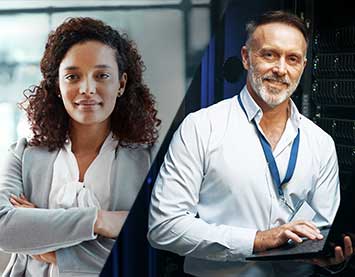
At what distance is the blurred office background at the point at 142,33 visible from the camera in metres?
2.24

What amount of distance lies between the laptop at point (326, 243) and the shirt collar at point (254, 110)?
0.31m

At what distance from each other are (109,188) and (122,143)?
6.1 inches

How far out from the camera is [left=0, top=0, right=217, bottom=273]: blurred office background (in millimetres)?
2242

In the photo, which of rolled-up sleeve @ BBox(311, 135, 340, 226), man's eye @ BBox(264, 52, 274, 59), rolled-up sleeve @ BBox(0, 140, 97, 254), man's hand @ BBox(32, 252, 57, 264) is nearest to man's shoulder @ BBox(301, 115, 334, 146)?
rolled-up sleeve @ BBox(311, 135, 340, 226)

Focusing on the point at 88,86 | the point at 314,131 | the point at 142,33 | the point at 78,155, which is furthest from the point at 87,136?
the point at 314,131

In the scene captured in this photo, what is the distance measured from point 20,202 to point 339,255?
1.11 m

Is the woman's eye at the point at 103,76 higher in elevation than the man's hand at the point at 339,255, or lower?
higher

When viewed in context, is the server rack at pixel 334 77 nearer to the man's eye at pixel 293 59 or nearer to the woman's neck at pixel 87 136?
the man's eye at pixel 293 59

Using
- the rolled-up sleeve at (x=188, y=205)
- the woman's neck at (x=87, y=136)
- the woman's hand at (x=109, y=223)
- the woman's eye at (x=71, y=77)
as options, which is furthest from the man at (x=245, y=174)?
the woman's eye at (x=71, y=77)

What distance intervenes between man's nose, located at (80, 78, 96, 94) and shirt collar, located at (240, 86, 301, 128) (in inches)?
19.6

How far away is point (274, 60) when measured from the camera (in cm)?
228

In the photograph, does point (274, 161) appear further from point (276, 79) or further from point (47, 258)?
point (47, 258)

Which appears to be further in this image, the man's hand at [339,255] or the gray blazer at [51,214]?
the man's hand at [339,255]

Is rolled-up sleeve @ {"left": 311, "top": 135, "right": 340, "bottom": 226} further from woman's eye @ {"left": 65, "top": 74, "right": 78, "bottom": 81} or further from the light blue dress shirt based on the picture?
woman's eye @ {"left": 65, "top": 74, "right": 78, "bottom": 81}
